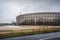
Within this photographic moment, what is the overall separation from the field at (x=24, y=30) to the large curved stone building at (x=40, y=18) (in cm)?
6

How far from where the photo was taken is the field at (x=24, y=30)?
1289mm

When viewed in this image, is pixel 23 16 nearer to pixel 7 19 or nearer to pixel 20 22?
pixel 20 22

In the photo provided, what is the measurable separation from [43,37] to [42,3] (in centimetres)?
44

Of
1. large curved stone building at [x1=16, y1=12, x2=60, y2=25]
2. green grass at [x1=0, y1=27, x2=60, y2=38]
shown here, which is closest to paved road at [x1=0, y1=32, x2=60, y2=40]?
green grass at [x1=0, y1=27, x2=60, y2=38]

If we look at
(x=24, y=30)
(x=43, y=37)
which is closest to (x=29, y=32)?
(x=24, y=30)

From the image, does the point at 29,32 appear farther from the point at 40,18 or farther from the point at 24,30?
the point at 40,18

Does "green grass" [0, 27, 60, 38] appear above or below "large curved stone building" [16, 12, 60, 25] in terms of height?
below

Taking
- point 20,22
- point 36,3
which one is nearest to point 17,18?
point 20,22

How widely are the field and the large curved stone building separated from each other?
0.06 metres

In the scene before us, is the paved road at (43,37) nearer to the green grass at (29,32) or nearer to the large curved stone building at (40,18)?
the green grass at (29,32)

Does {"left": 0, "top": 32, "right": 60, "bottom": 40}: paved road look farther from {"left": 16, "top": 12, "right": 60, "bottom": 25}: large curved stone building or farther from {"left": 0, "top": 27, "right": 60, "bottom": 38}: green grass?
{"left": 16, "top": 12, "right": 60, "bottom": 25}: large curved stone building

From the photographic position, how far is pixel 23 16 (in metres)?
1.35

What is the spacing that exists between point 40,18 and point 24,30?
249 mm

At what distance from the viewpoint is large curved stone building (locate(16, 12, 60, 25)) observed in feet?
4.42
